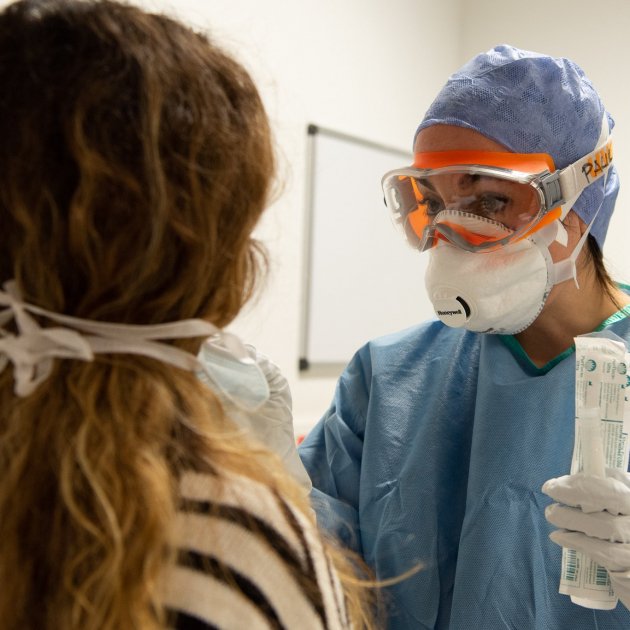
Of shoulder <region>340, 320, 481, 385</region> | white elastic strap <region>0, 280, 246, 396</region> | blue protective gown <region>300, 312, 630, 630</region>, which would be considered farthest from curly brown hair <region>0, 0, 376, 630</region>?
shoulder <region>340, 320, 481, 385</region>

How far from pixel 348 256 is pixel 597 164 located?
75.7 inches

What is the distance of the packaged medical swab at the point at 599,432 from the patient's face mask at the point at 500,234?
23 cm

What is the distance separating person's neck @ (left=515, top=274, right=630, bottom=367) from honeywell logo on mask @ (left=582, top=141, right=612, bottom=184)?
17cm

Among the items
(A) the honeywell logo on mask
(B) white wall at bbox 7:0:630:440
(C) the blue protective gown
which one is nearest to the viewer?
(C) the blue protective gown

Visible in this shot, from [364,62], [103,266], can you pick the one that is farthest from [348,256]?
[103,266]

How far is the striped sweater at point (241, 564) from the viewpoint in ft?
2.00

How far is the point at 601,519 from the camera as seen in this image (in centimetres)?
103

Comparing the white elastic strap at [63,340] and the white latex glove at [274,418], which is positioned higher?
the white elastic strap at [63,340]

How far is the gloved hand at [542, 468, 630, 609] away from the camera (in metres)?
1.01

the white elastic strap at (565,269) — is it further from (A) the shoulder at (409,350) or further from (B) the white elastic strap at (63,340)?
(B) the white elastic strap at (63,340)

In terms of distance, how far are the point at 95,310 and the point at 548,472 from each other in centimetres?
82

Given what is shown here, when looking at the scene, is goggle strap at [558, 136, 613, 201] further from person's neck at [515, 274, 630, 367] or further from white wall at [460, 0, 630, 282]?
white wall at [460, 0, 630, 282]

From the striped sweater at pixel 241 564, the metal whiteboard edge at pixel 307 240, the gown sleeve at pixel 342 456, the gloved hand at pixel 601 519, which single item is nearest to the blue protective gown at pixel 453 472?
the gown sleeve at pixel 342 456

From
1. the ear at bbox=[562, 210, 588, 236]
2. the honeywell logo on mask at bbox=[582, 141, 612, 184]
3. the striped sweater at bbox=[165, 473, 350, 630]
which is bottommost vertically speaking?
the striped sweater at bbox=[165, 473, 350, 630]
